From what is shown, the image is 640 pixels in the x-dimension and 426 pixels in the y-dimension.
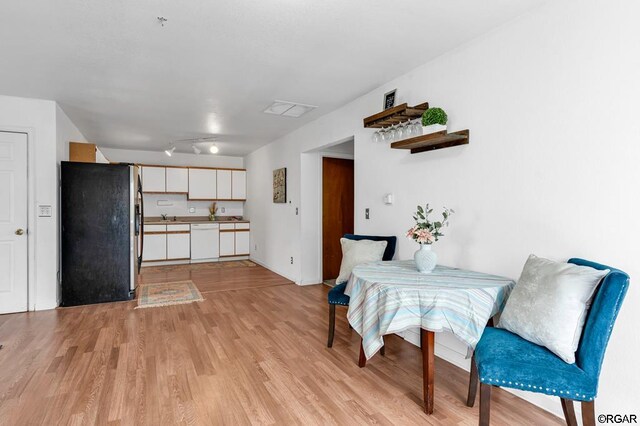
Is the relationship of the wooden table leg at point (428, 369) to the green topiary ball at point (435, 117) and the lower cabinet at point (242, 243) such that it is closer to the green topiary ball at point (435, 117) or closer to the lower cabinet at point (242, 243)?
the green topiary ball at point (435, 117)

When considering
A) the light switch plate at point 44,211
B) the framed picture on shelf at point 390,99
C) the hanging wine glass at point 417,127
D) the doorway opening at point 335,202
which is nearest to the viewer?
the hanging wine glass at point 417,127

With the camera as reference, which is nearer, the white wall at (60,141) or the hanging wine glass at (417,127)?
the hanging wine glass at (417,127)

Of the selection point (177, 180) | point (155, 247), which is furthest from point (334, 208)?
point (155, 247)

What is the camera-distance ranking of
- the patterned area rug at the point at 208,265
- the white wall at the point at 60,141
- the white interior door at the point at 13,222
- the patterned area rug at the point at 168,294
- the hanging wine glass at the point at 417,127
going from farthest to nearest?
1. the patterned area rug at the point at 208,265
2. the patterned area rug at the point at 168,294
3. the white wall at the point at 60,141
4. the white interior door at the point at 13,222
5. the hanging wine glass at the point at 417,127

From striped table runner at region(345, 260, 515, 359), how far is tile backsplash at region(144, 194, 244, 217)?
20.6ft

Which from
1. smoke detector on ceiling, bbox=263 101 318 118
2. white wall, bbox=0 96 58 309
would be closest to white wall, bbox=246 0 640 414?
smoke detector on ceiling, bbox=263 101 318 118

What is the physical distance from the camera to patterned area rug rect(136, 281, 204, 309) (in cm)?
439

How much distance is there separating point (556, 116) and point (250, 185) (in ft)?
20.6

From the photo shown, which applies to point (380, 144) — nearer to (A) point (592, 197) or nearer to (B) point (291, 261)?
(A) point (592, 197)

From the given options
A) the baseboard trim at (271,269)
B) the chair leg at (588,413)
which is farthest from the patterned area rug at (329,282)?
the chair leg at (588,413)

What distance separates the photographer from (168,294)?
4.79 metres

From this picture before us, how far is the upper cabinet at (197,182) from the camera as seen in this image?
281 inches

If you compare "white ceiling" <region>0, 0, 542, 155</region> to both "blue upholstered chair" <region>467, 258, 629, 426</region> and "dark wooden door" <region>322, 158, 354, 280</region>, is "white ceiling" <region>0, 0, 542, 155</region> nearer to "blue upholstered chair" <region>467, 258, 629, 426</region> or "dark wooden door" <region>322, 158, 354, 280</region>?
"dark wooden door" <region>322, 158, 354, 280</region>

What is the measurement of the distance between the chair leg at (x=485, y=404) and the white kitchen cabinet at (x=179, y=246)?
6.51 metres
